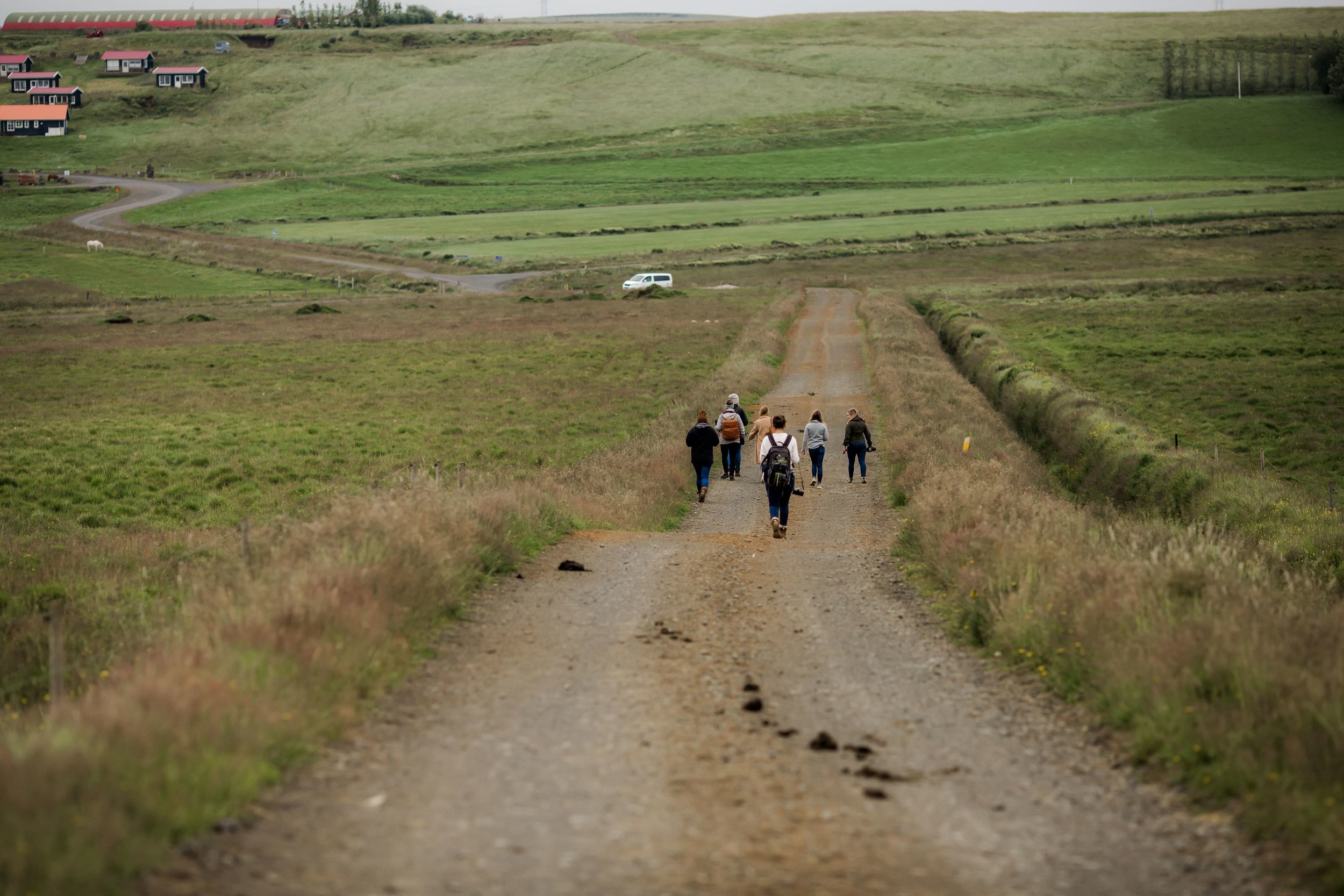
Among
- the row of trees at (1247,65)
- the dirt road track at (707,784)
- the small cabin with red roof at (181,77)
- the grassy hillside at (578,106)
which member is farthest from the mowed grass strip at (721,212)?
the dirt road track at (707,784)

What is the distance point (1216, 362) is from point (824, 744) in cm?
4038

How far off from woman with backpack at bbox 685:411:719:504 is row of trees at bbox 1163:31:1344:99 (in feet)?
548

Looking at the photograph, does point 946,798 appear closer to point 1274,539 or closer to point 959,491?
point 959,491

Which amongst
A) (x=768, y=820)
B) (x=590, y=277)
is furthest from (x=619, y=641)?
(x=590, y=277)

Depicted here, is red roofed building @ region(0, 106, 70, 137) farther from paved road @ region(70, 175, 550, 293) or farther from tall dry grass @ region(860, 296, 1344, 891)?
tall dry grass @ region(860, 296, 1344, 891)

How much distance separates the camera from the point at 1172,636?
9266 millimetres

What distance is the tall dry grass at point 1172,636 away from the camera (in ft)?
23.6

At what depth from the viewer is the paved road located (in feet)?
281

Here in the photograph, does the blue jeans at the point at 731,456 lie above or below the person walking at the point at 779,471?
below

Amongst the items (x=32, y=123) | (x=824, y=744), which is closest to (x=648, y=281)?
(x=824, y=744)

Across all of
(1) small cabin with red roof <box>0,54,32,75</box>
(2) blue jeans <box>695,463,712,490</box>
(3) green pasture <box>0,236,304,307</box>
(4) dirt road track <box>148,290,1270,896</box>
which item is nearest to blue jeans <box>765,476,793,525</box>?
(2) blue jeans <box>695,463,712,490</box>

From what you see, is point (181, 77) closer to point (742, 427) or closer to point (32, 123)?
point (32, 123)

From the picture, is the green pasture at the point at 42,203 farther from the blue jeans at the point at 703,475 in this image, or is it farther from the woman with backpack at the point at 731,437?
the blue jeans at the point at 703,475

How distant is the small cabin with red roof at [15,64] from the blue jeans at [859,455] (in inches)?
8172
